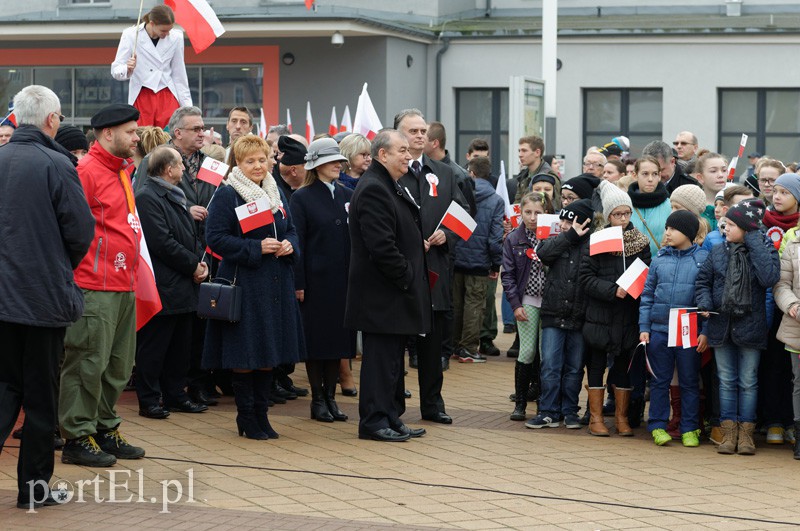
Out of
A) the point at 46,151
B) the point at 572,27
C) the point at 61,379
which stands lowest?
the point at 61,379

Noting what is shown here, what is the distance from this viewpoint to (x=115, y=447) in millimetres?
8797

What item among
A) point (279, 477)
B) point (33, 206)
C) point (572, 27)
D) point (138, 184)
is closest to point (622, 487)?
point (279, 477)

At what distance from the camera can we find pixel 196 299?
10.6 metres

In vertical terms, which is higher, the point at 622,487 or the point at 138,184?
the point at 138,184

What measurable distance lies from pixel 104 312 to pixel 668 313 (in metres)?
4.05

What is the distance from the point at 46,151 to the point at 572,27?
20.6m

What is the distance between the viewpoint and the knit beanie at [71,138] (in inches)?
414

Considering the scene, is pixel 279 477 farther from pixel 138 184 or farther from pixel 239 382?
pixel 138 184

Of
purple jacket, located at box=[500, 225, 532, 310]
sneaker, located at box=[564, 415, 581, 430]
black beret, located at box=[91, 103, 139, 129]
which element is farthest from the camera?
purple jacket, located at box=[500, 225, 532, 310]

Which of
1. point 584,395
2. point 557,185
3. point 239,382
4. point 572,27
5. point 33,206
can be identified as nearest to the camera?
point 33,206

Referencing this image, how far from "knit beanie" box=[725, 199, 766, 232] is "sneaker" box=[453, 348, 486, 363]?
4.91 meters

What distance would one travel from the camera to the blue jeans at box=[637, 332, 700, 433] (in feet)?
32.5

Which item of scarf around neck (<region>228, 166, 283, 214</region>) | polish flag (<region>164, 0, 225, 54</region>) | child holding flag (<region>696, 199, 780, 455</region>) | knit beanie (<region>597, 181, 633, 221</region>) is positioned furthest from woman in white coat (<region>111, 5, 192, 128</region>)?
child holding flag (<region>696, 199, 780, 455</region>)

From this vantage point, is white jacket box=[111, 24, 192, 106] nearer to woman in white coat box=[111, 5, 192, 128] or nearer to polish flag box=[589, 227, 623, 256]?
woman in white coat box=[111, 5, 192, 128]
